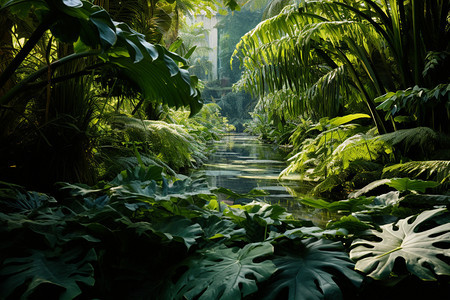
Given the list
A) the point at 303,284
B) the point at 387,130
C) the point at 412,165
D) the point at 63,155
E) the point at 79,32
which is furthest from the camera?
the point at 387,130

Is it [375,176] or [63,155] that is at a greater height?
[63,155]

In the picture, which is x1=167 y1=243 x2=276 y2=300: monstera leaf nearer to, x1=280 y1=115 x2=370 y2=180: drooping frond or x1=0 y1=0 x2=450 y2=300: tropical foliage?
x1=0 y1=0 x2=450 y2=300: tropical foliage

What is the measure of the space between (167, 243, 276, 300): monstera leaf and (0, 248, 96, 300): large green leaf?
0.22 m

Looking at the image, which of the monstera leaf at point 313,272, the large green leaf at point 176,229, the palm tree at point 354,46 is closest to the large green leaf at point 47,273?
the large green leaf at point 176,229

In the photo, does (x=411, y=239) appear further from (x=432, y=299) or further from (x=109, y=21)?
(x=109, y=21)

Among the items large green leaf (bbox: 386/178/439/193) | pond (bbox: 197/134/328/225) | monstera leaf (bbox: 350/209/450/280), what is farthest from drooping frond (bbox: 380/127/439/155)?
monstera leaf (bbox: 350/209/450/280)

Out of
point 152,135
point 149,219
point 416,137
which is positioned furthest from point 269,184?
point 149,219

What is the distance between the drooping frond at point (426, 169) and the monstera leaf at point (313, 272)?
1.04 meters

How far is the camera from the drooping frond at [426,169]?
186cm

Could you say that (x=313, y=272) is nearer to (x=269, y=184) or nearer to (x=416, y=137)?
(x=416, y=137)

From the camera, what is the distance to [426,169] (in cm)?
207

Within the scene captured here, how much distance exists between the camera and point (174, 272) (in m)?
0.89

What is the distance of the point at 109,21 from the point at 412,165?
75.4 inches

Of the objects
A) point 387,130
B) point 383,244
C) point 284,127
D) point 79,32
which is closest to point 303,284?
point 383,244
